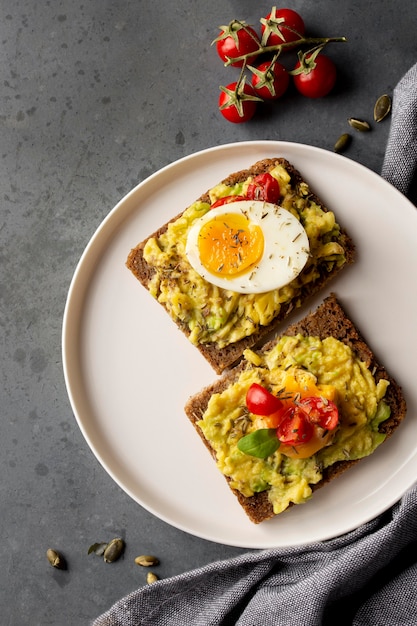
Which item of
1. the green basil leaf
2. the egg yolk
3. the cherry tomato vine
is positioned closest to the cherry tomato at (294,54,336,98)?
the cherry tomato vine

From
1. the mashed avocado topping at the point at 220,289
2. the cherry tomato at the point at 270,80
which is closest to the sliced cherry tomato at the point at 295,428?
the mashed avocado topping at the point at 220,289

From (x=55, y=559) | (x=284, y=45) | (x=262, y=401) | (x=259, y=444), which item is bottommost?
(x=55, y=559)

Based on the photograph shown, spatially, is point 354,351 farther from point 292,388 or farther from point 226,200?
point 226,200

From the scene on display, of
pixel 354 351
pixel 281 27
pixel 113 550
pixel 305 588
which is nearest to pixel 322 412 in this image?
pixel 354 351

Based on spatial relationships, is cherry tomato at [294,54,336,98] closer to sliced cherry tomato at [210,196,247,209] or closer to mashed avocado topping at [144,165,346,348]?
mashed avocado topping at [144,165,346,348]

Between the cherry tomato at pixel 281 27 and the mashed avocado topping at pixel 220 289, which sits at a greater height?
the cherry tomato at pixel 281 27

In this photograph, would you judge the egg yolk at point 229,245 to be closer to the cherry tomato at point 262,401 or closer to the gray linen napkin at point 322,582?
the cherry tomato at point 262,401
